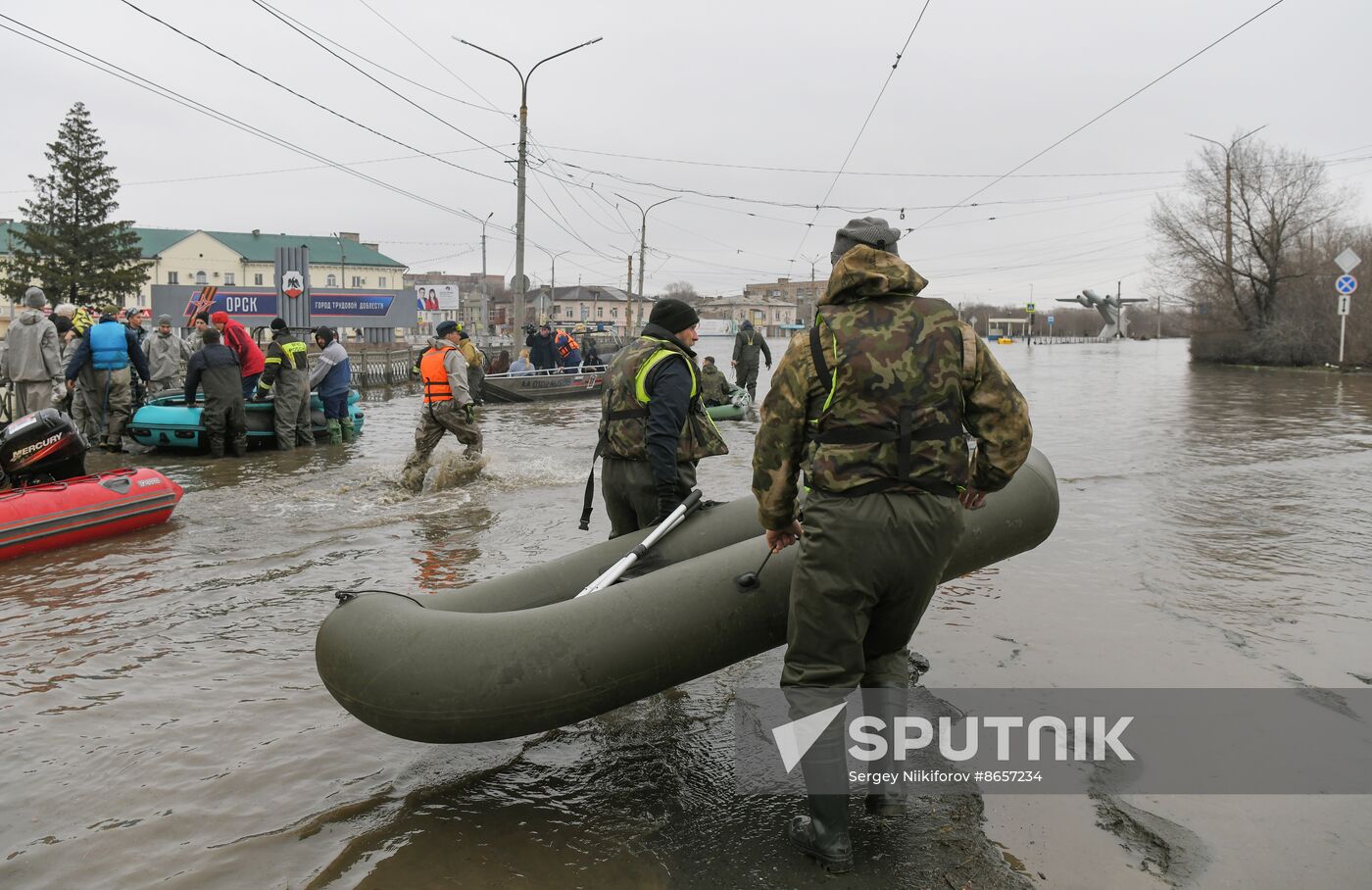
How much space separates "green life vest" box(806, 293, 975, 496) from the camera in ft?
9.55

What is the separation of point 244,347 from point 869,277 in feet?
39.5

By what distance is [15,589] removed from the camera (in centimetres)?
648

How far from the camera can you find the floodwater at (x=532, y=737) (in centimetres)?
314

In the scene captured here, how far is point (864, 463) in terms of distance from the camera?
2912 millimetres

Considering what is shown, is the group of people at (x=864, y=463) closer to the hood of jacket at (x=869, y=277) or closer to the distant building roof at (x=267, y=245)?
the hood of jacket at (x=869, y=277)

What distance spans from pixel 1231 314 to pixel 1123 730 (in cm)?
4684

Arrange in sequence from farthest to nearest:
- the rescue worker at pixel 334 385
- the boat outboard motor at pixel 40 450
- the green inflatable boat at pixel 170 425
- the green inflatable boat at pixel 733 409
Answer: the green inflatable boat at pixel 733 409, the rescue worker at pixel 334 385, the green inflatable boat at pixel 170 425, the boat outboard motor at pixel 40 450

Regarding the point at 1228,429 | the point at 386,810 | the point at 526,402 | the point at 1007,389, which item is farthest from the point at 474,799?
the point at 526,402

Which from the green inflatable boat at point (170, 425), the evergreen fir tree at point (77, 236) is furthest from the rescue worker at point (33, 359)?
the evergreen fir tree at point (77, 236)

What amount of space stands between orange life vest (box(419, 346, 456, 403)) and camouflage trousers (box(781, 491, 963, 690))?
7.65 m

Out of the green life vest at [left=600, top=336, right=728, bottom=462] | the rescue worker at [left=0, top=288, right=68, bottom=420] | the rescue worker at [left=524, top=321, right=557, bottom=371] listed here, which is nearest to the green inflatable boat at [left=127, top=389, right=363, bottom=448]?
the rescue worker at [left=0, top=288, right=68, bottom=420]

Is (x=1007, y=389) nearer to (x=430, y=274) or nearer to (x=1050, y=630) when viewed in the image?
(x=1050, y=630)

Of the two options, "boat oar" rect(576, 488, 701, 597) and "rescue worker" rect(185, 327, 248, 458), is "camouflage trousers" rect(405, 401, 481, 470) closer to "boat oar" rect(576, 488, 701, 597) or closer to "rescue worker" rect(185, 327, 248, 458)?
"rescue worker" rect(185, 327, 248, 458)

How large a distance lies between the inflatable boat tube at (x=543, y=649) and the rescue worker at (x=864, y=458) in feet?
1.38
